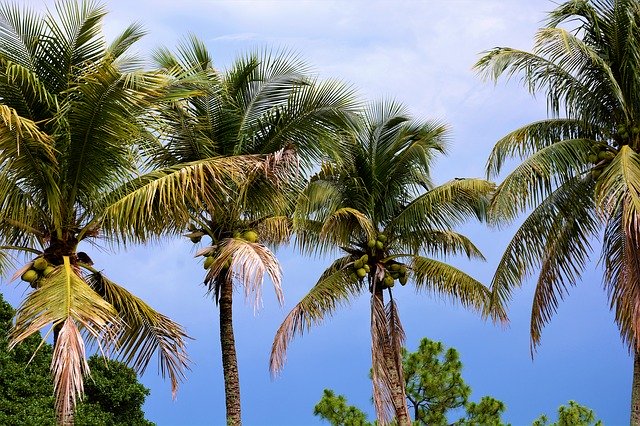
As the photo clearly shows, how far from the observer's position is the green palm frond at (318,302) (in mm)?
17609

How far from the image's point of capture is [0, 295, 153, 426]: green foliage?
1727 centimetres

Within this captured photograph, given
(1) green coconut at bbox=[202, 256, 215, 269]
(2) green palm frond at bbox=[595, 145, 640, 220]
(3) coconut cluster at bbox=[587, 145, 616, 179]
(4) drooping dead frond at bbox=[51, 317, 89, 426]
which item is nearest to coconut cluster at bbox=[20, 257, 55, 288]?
(4) drooping dead frond at bbox=[51, 317, 89, 426]

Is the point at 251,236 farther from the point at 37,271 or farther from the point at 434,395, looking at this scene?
the point at 434,395

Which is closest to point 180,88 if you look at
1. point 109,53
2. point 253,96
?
point 109,53

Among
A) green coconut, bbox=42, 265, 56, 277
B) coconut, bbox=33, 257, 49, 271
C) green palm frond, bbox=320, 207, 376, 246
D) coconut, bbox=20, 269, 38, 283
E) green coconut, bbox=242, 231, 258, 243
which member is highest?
green palm frond, bbox=320, 207, 376, 246

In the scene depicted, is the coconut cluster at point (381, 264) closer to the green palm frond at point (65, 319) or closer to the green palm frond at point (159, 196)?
the green palm frond at point (159, 196)

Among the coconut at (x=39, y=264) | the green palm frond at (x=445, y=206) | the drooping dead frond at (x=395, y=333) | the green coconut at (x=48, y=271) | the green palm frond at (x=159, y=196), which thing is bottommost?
the green coconut at (x=48, y=271)

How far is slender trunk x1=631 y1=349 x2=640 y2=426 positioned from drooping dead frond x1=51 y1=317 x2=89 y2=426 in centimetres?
906

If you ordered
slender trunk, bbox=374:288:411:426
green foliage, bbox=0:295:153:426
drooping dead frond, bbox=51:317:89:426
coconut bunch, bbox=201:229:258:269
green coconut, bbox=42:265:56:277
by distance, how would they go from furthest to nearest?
slender trunk, bbox=374:288:411:426 < green foliage, bbox=0:295:153:426 < coconut bunch, bbox=201:229:258:269 < green coconut, bbox=42:265:56:277 < drooping dead frond, bbox=51:317:89:426

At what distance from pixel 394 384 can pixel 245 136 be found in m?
5.64

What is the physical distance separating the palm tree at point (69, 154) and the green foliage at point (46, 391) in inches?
202

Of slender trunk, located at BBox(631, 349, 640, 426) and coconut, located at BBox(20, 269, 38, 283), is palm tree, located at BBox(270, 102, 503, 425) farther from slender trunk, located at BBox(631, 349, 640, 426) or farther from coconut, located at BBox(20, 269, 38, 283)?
coconut, located at BBox(20, 269, 38, 283)

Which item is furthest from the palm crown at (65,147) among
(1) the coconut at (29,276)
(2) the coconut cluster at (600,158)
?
(2) the coconut cluster at (600,158)

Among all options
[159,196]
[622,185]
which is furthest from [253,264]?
[622,185]
